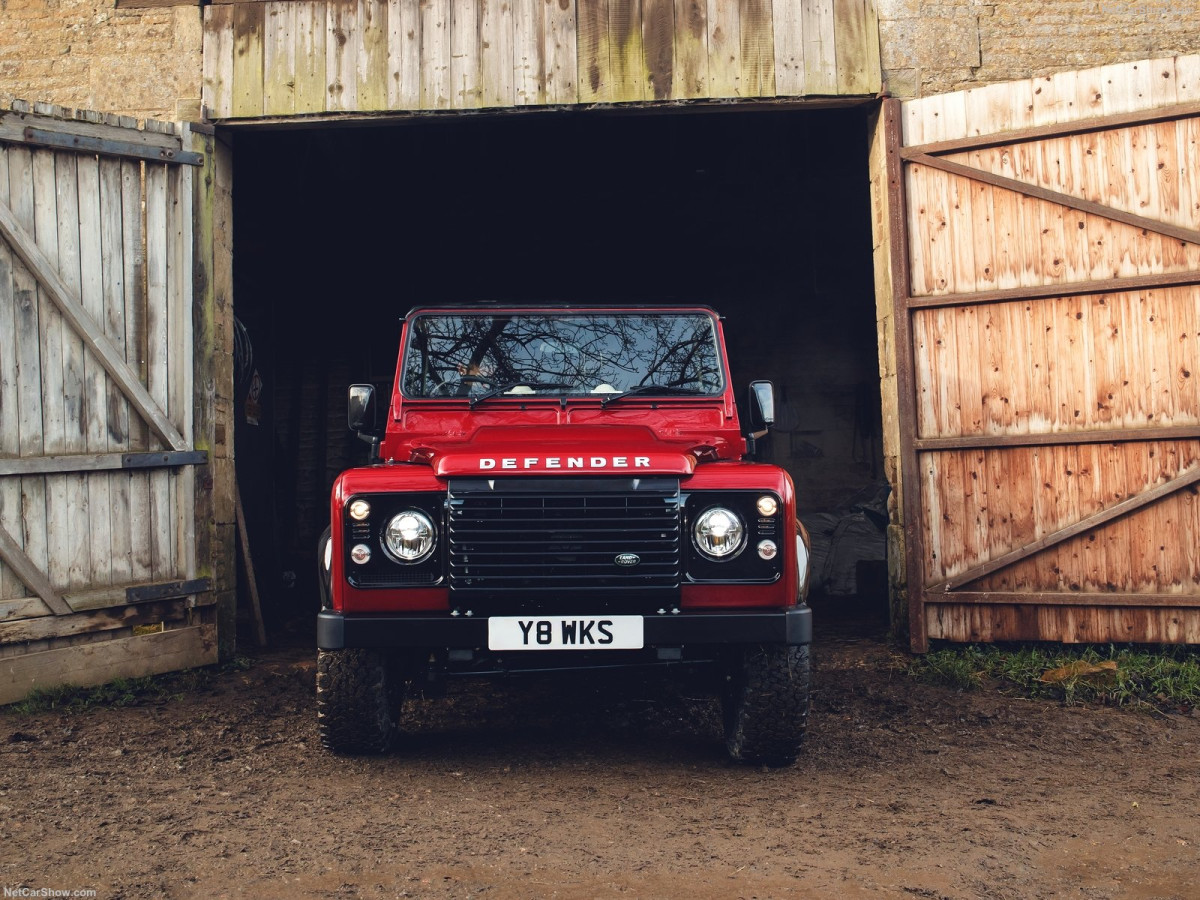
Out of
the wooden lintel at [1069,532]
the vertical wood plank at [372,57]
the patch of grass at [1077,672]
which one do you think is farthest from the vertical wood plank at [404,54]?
the patch of grass at [1077,672]

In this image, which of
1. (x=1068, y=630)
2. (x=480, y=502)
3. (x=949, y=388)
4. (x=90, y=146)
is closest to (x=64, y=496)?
(x=90, y=146)

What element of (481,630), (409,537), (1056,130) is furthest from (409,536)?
(1056,130)

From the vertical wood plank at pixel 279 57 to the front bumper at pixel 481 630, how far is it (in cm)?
377

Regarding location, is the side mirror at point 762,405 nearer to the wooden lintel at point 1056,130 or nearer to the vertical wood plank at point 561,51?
the wooden lintel at point 1056,130

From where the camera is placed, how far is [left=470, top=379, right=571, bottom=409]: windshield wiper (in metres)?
4.38

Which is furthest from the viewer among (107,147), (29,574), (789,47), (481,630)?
(789,47)

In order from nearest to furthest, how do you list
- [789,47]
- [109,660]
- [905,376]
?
[109,660]
[905,376]
[789,47]

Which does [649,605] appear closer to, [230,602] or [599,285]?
[230,602]

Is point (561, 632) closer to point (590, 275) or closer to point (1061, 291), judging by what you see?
point (1061, 291)

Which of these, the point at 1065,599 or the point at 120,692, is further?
the point at 1065,599

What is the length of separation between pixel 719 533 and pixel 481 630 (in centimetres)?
90

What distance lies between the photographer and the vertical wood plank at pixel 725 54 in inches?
231

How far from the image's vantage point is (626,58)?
5.91m

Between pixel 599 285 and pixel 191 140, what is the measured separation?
17.0 feet
